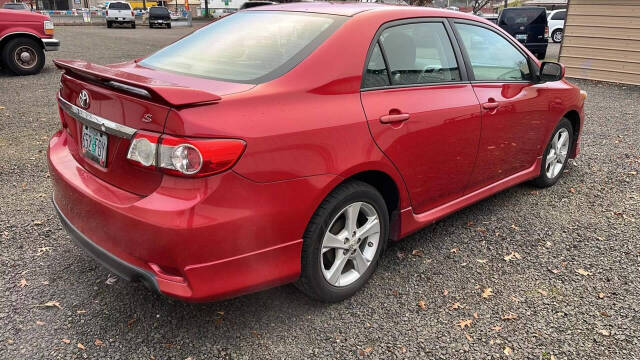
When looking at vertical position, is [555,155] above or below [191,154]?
below

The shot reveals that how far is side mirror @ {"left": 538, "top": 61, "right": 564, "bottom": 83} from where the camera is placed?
3943 mm

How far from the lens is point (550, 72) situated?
156 inches

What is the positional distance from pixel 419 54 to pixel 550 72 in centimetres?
150

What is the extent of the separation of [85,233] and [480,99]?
2.58m

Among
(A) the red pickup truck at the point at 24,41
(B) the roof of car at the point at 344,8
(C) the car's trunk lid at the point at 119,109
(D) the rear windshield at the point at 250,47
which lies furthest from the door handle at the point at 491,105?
(A) the red pickup truck at the point at 24,41

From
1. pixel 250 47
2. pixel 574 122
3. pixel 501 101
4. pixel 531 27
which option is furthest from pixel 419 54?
pixel 531 27

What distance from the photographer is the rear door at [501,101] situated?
11.3ft

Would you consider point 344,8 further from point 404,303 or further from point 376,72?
point 404,303

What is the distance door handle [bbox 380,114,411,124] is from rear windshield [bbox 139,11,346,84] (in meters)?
0.54

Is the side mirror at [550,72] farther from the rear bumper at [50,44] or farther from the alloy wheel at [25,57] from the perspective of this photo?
the alloy wheel at [25,57]

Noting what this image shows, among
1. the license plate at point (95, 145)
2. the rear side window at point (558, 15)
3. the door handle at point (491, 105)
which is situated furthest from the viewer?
the rear side window at point (558, 15)

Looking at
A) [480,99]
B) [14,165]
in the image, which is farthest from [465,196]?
[14,165]

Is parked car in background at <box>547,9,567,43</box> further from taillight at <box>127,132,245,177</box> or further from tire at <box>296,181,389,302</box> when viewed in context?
taillight at <box>127,132,245,177</box>

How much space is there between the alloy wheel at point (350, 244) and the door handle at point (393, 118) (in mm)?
472
